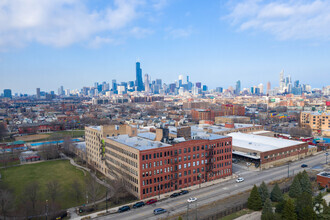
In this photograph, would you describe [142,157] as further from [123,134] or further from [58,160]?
[58,160]

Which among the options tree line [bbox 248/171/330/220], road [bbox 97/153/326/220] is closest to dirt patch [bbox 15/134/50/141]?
road [bbox 97/153/326/220]

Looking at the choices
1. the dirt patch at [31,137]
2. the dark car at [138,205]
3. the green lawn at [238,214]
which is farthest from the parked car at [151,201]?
the dirt patch at [31,137]

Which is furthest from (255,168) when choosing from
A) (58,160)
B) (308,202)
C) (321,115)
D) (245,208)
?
(321,115)

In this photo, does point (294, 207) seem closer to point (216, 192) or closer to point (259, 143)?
point (216, 192)

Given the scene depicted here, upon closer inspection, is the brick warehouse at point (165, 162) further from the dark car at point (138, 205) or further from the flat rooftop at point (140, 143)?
the dark car at point (138, 205)

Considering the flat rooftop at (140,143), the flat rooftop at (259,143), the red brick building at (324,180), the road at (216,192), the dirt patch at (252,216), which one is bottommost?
the road at (216,192)

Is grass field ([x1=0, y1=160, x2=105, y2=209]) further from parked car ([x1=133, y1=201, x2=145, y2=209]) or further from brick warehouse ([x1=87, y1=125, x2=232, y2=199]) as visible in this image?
parked car ([x1=133, y1=201, x2=145, y2=209])
